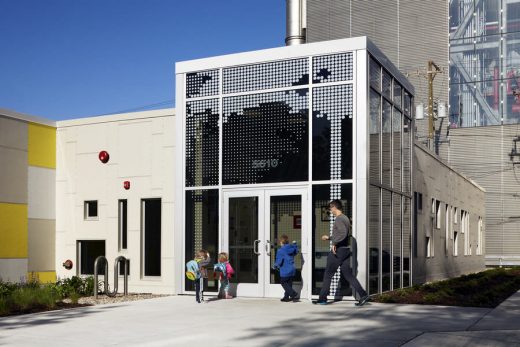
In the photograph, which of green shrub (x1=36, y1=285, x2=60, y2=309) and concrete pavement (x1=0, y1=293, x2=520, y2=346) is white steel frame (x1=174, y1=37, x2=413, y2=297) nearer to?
concrete pavement (x1=0, y1=293, x2=520, y2=346)

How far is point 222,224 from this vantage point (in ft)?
55.1

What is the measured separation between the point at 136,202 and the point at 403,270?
267 inches

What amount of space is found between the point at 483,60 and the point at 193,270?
108 ft

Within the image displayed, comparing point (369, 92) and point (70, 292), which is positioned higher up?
point (369, 92)

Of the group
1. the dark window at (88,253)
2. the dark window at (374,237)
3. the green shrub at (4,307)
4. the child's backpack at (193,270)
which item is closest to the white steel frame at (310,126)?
the dark window at (374,237)

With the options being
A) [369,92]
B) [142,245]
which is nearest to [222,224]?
[142,245]

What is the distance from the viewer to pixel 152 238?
18859 mm

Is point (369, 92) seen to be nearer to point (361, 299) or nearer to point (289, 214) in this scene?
point (289, 214)

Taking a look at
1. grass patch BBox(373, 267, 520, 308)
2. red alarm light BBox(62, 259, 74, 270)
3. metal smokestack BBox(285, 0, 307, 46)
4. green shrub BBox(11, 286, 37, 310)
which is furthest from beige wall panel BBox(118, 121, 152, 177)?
metal smokestack BBox(285, 0, 307, 46)

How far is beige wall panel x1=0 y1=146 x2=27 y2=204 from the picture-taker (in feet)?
62.2

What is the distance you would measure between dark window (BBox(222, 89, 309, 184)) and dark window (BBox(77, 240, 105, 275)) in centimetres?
474

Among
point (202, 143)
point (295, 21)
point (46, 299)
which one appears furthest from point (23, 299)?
point (295, 21)

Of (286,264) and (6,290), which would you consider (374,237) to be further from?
(6,290)

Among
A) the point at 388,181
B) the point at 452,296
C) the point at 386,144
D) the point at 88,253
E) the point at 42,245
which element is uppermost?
the point at 386,144
